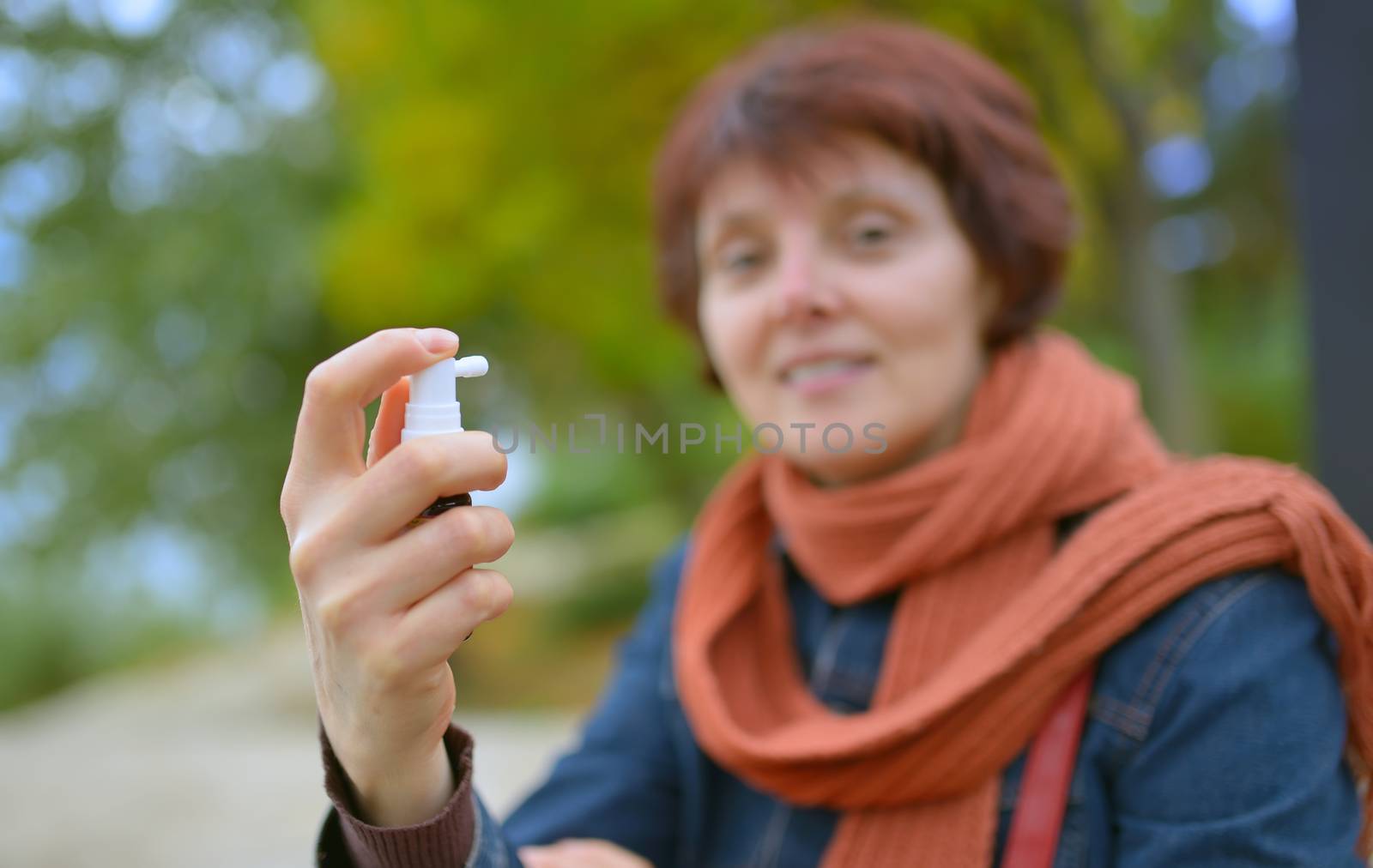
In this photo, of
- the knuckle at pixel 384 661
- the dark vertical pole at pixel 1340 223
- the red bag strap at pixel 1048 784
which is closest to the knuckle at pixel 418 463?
the knuckle at pixel 384 661

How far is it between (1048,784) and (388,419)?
29.1 inches

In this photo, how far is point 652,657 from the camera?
1401 millimetres

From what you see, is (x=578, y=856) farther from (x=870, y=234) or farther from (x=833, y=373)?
(x=870, y=234)

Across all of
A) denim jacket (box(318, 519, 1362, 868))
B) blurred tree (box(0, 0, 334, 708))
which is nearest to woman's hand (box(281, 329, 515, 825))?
denim jacket (box(318, 519, 1362, 868))

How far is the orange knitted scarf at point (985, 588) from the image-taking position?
939 mm

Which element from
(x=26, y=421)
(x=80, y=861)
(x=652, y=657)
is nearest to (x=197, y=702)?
(x=26, y=421)

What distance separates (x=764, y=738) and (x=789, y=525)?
270mm

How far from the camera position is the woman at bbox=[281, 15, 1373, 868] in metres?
0.71

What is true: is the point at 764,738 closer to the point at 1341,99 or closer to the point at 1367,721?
the point at 1367,721

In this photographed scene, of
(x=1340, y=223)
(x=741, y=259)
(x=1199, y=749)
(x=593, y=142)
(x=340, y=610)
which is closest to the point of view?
(x=340, y=610)

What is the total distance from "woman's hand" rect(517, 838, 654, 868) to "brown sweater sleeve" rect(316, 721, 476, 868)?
31 centimetres

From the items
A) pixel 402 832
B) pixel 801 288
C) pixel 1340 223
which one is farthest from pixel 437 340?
pixel 1340 223

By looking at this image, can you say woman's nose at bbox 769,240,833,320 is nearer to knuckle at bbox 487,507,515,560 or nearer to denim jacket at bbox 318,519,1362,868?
denim jacket at bbox 318,519,1362,868

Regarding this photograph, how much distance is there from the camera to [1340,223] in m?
1.38
